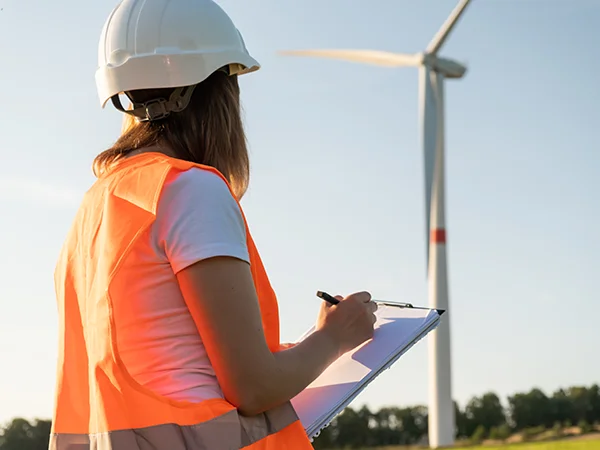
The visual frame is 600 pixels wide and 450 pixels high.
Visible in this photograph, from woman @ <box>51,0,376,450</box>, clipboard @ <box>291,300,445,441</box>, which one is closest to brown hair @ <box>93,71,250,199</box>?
woman @ <box>51,0,376,450</box>

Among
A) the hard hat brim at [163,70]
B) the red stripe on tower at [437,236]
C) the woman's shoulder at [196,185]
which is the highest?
the red stripe on tower at [437,236]

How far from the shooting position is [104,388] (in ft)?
7.73

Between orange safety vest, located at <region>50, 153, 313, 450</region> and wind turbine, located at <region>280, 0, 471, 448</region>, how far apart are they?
95.9ft

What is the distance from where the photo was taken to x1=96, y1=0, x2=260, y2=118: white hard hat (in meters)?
2.68

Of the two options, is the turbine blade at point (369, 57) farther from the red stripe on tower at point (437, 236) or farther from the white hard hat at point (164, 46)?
the white hard hat at point (164, 46)

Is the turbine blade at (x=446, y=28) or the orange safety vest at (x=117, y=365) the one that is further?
the turbine blade at (x=446, y=28)

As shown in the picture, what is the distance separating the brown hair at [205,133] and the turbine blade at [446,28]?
94.8 ft

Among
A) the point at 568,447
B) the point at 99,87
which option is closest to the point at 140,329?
the point at 99,87

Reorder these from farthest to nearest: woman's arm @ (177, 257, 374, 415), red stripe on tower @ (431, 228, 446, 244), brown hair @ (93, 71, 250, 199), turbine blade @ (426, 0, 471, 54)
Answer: red stripe on tower @ (431, 228, 446, 244) < turbine blade @ (426, 0, 471, 54) < brown hair @ (93, 71, 250, 199) < woman's arm @ (177, 257, 374, 415)

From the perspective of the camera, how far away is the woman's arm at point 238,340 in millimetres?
2285

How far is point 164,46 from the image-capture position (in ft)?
8.89

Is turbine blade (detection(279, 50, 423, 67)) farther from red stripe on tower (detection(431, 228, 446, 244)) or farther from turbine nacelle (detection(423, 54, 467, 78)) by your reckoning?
red stripe on tower (detection(431, 228, 446, 244))

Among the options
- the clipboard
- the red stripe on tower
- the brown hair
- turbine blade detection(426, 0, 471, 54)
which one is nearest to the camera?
the brown hair

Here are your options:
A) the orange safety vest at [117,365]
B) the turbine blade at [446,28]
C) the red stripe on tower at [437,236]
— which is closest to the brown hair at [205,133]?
the orange safety vest at [117,365]
